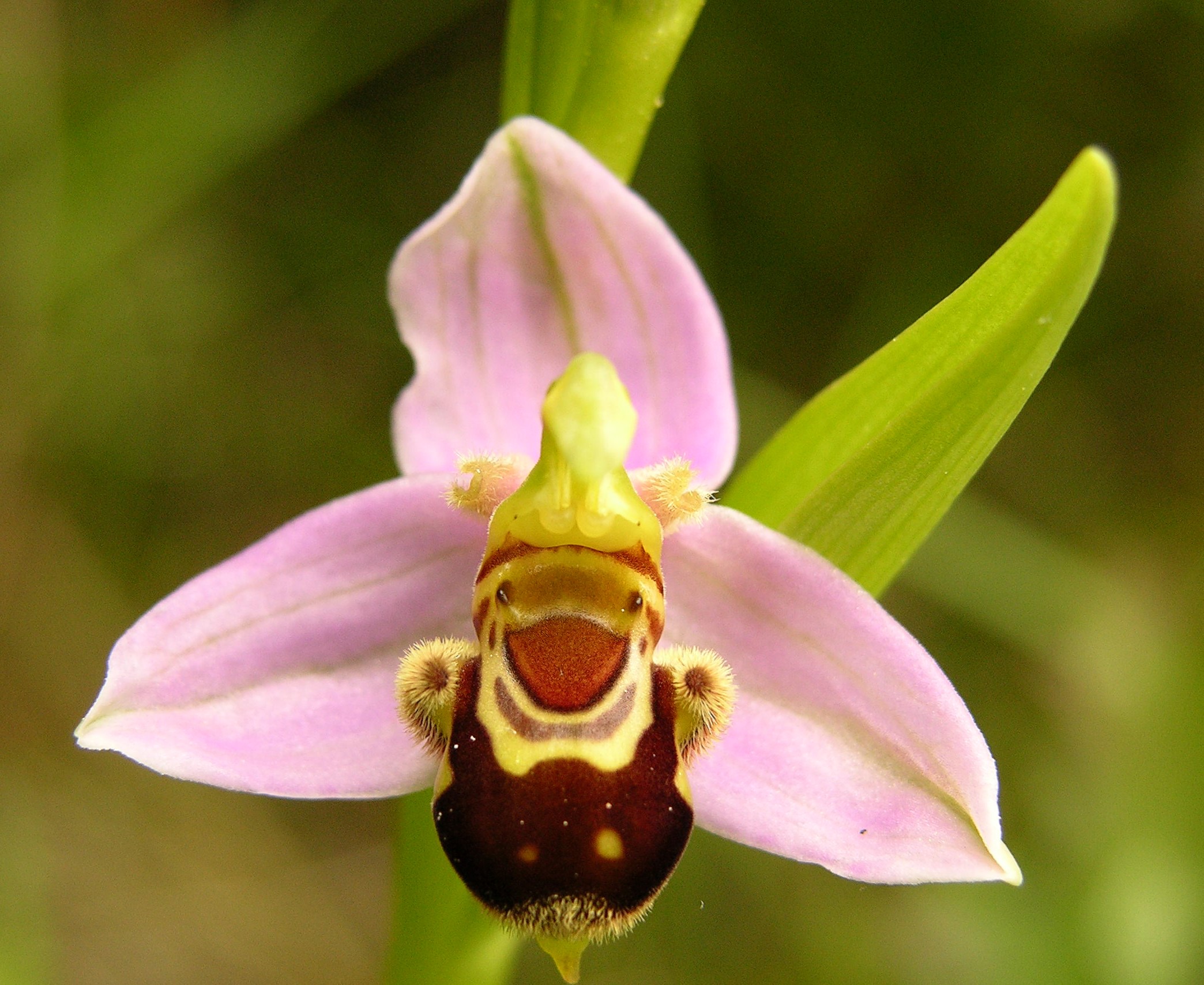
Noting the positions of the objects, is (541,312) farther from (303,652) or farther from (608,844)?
(608,844)

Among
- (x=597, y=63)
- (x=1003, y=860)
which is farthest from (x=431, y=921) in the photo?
(x=597, y=63)

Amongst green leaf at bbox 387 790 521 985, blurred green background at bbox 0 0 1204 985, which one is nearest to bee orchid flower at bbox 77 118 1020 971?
green leaf at bbox 387 790 521 985

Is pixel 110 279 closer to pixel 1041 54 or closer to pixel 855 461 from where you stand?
pixel 1041 54

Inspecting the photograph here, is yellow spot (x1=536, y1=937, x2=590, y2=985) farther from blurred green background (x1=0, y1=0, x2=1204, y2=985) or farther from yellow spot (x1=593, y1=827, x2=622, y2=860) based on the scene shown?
blurred green background (x1=0, y1=0, x2=1204, y2=985)

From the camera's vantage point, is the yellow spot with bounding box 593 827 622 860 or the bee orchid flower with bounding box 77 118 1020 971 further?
the bee orchid flower with bounding box 77 118 1020 971

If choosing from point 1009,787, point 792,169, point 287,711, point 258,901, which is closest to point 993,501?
point 1009,787

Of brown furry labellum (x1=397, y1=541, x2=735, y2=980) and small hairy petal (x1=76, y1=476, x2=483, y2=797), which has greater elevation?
brown furry labellum (x1=397, y1=541, x2=735, y2=980)

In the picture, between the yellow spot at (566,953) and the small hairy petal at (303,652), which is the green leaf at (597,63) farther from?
the yellow spot at (566,953)
